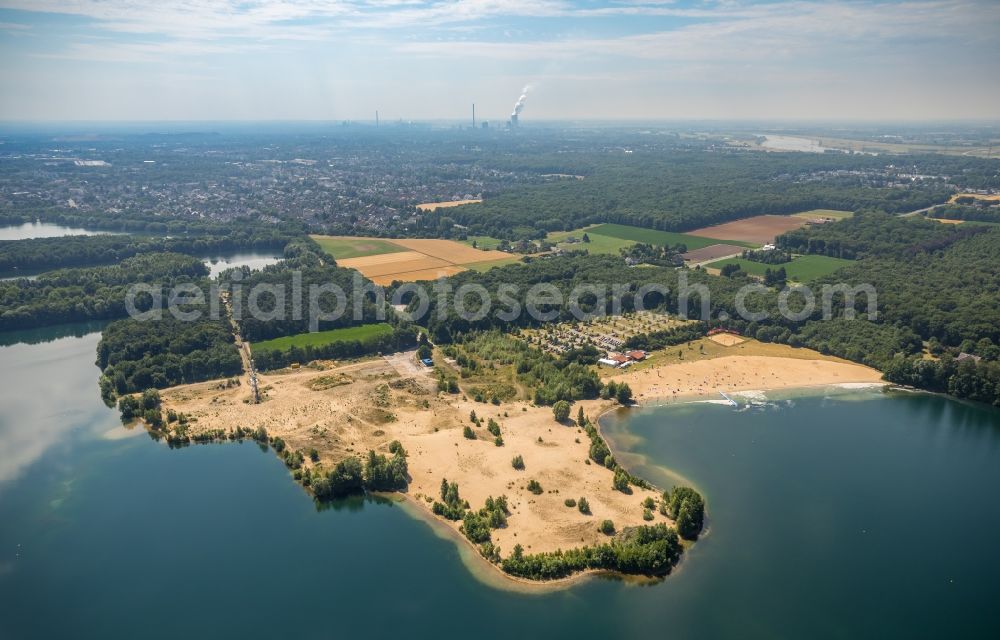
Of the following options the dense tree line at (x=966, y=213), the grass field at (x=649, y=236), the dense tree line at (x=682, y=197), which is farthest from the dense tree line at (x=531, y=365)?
the dense tree line at (x=966, y=213)

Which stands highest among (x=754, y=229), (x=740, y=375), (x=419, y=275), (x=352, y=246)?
(x=754, y=229)

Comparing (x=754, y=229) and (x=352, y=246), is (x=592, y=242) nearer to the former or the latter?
(x=754, y=229)

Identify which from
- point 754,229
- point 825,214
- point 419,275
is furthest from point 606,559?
point 825,214

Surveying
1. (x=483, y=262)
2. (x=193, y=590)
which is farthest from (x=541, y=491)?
(x=483, y=262)

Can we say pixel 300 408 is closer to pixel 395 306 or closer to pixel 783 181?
pixel 395 306

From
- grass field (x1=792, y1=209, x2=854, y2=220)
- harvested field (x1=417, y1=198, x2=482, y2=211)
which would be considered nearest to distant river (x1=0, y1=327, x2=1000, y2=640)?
grass field (x1=792, y1=209, x2=854, y2=220)

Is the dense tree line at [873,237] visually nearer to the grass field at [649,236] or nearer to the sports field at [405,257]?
the grass field at [649,236]

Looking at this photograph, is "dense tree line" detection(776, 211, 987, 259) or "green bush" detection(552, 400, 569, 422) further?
"dense tree line" detection(776, 211, 987, 259)

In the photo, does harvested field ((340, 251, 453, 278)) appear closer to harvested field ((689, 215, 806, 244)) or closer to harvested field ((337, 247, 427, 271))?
harvested field ((337, 247, 427, 271))
